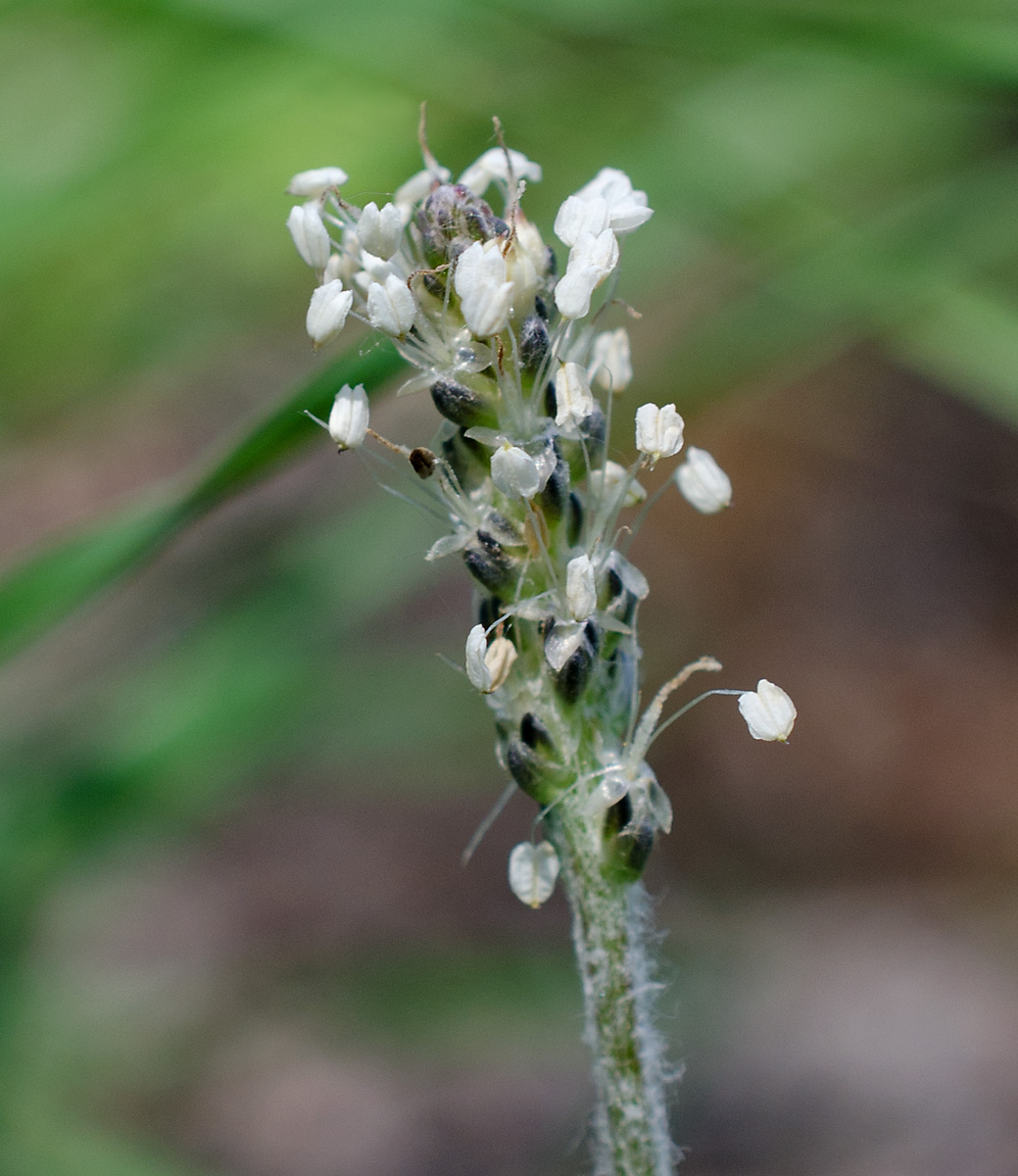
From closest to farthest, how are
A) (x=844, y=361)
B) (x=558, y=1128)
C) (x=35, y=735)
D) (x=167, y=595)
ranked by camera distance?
(x=35, y=735) < (x=558, y=1128) < (x=167, y=595) < (x=844, y=361)

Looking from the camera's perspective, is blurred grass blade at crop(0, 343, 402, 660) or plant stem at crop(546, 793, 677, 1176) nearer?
plant stem at crop(546, 793, 677, 1176)

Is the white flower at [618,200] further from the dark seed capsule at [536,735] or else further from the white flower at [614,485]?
the dark seed capsule at [536,735]

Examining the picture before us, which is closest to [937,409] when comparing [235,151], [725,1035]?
[725,1035]

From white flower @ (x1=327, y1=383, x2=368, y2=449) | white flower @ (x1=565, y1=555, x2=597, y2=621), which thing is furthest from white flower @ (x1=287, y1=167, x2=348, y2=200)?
white flower @ (x1=565, y1=555, x2=597, y2=621)

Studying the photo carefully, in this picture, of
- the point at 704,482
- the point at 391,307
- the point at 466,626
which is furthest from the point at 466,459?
the point at 466,626

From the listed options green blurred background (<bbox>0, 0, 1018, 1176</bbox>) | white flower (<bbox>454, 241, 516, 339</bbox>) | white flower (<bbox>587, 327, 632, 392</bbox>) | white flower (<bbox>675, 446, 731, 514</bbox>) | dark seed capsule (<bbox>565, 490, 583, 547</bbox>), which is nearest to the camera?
white flower (<bbox>454, 241, 516, 339</bbox>)

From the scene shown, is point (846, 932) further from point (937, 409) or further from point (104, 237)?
point (104, 237)

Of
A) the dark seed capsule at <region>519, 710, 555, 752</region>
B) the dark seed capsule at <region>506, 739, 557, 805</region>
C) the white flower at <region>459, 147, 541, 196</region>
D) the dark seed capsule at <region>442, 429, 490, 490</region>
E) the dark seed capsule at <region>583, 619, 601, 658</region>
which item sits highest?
the white flower at <region>459, 147, 541, 196</region>

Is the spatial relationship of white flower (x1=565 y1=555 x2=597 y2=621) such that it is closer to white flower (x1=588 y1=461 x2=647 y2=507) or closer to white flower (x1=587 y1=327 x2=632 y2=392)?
white flower (x1=588 y1=461 x2=647 y2=507)
